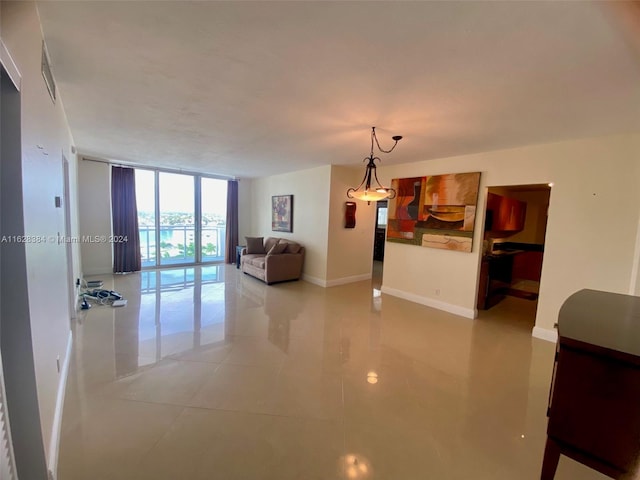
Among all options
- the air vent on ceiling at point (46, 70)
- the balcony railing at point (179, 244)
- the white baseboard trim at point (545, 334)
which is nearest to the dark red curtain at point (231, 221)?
the balcony railing at point (179, 244)

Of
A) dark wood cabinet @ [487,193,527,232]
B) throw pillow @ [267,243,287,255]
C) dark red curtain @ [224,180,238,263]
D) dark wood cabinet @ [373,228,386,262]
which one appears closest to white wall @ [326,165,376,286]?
throw pillow @ [267,243,287,255]

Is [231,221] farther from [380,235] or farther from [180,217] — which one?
[380,235]

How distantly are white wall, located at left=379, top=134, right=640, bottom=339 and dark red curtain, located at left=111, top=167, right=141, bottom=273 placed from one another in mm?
6760

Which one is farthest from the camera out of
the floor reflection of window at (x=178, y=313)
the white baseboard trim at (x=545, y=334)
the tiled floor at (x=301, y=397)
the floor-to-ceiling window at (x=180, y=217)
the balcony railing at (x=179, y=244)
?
the balcony railing at (x=179, y=244)

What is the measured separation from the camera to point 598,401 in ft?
3.90

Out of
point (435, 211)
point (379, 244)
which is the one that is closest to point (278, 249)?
point (435, 211)

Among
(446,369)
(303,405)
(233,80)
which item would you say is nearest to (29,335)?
(303,405)

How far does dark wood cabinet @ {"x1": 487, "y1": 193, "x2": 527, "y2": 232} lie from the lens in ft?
14.5

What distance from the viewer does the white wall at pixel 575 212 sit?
296 cm

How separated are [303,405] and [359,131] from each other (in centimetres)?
284

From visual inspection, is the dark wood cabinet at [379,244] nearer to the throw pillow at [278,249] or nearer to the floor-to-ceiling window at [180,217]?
the throw pillow at [278,249]

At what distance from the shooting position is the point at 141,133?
12.0 feet

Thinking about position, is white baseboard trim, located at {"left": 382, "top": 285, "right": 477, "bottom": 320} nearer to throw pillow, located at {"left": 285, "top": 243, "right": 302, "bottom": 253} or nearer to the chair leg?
throw pillow, located at {"left": 285, "top": 243, "right": 302, "bottom": 253}

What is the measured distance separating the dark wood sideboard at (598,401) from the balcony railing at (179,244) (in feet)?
25.4
